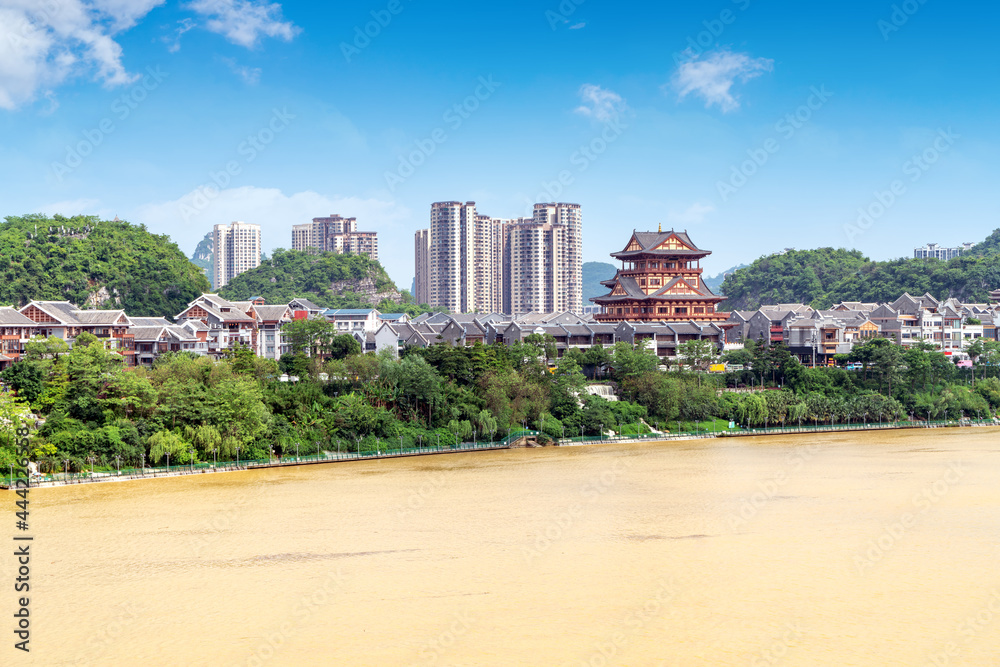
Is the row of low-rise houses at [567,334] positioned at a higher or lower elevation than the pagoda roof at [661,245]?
lower

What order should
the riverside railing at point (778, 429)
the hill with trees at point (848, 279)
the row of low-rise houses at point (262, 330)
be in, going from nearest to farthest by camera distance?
the riverside railing at point (778, 429)
the row of low-rise houses at point (262, 330)
the hill with trees at point (848, 279)

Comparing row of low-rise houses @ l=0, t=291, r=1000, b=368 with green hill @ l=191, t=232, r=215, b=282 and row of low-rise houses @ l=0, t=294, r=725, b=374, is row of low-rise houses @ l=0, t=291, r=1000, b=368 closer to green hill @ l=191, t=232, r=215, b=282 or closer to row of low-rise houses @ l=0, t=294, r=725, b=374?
row of low-rise houses @ l=0, t=294, r=725, b=374

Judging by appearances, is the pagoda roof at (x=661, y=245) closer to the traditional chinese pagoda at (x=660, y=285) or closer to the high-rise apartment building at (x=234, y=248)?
the traditional chinese pagoda at (x=660, y=285)

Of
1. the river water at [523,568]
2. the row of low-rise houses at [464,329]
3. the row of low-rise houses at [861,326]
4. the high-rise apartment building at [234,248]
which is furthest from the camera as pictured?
the high-rise apartment building at [234,248]

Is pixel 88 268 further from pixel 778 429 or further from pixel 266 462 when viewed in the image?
pixel 778 429

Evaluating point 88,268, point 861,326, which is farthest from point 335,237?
point 861,326

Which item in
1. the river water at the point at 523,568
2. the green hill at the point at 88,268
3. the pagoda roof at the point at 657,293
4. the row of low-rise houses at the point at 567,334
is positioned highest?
the green hill at the point at 88,268

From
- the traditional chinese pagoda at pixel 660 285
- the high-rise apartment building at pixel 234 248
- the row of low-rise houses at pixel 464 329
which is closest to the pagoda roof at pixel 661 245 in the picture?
the traditional chinese pagoda at pixel 660 285
